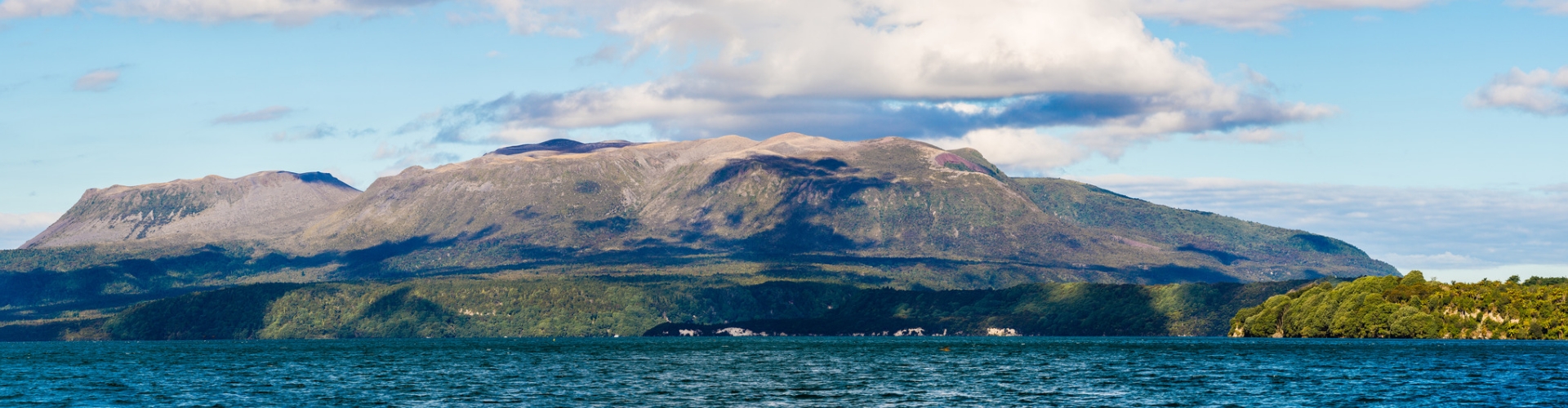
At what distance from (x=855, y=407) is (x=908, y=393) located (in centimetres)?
1850

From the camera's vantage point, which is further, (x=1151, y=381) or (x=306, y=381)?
(x=306, y=381)

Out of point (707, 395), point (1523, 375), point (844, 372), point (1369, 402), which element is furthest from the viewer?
point (844, 372)

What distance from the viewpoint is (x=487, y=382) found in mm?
170625

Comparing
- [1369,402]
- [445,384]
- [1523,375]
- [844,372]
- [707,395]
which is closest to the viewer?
[1369,402]

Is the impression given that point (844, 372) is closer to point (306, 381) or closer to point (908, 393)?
point (908, 393)

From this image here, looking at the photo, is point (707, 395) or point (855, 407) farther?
point (707, 395)

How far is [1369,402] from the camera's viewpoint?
12744cm

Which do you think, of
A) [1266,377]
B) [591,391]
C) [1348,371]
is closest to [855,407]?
[591,391]

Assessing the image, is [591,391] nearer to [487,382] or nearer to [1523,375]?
[487,382]

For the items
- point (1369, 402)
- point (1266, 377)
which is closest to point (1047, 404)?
point (1369, 402)

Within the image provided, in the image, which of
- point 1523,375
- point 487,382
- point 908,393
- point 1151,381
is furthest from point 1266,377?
point 487,382

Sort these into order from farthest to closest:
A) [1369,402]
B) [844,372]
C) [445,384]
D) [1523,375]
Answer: [844,372]
[445,384]
[1523,375]
[1369,402]

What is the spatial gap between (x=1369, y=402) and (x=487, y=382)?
100 metres

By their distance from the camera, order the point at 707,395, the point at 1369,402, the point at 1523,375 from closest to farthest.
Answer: the point at 1369,402 → the point at 707,395 → the point at 1523,375
